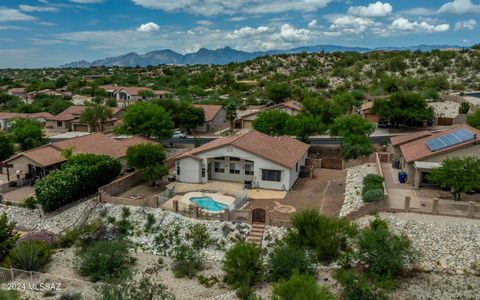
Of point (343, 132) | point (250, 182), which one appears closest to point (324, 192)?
point (250, 182)

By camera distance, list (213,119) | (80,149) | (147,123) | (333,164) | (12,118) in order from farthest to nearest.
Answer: (12,118), (213,119), (147,123), (333,164), (80,149)

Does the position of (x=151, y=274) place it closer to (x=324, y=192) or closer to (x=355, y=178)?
(x=324, y=192)

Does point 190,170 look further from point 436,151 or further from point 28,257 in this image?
point 436,151

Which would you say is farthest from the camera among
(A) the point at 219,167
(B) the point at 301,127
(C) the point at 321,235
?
(B) the point at 301,127

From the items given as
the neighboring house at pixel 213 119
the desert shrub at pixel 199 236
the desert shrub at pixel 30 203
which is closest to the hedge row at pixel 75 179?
the desert shrub at pixel 30 203

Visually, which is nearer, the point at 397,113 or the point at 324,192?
the point at 324,192

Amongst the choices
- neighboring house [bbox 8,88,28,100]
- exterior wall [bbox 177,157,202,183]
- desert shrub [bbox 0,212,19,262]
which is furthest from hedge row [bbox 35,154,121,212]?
neighboring house [bbox 8,88,28,100]

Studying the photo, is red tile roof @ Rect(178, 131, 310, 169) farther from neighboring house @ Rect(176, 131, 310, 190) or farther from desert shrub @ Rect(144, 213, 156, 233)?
desert shrub @ Rect(144, 213, 156, 233)

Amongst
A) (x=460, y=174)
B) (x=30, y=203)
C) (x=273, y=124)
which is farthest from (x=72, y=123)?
(x=460, y=174)
